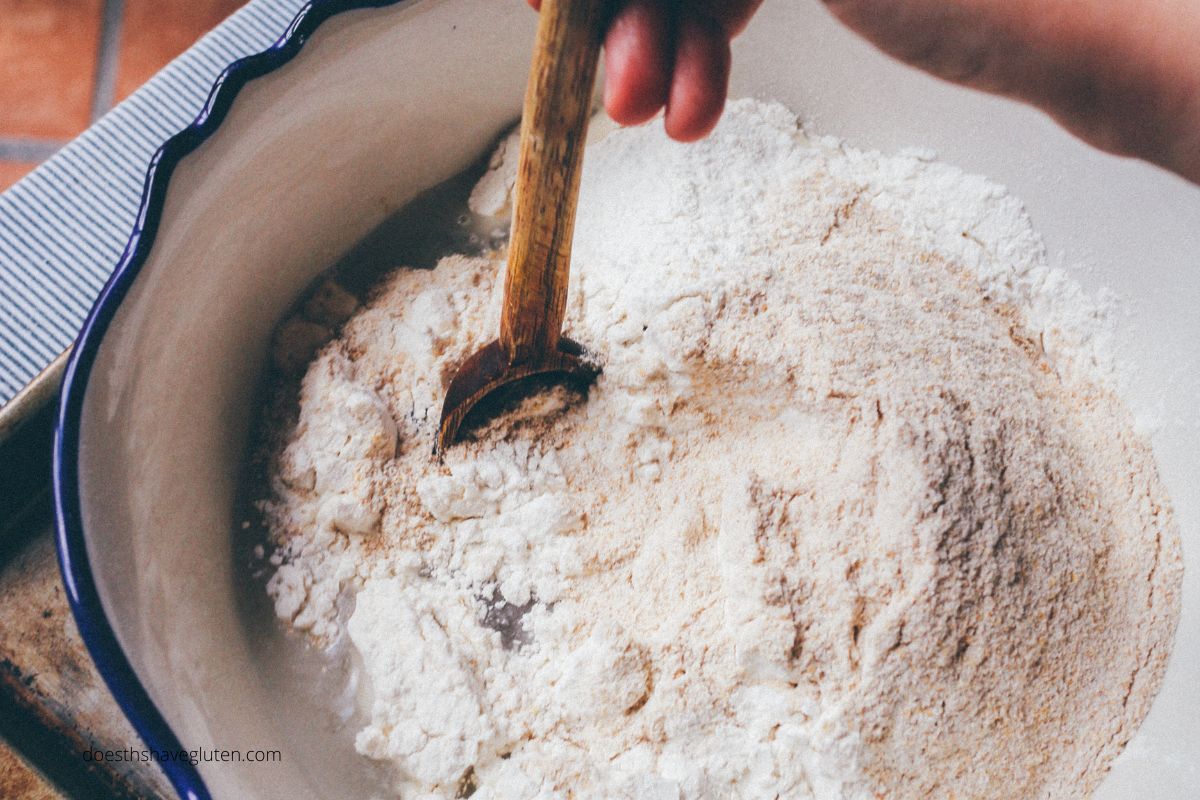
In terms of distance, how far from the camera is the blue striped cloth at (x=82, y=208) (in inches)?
22.0

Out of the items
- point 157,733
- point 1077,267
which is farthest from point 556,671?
point 1077,267

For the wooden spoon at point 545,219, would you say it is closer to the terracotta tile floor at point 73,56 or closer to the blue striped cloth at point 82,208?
the blue striped cloth at point 82,208

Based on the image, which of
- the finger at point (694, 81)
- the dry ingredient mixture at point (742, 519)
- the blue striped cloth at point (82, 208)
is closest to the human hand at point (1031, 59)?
the finger at point (694, 81)

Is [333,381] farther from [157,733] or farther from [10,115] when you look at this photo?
[10,115]

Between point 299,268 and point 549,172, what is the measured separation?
243 mm

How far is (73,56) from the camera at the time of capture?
97 cm

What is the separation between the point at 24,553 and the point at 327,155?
32cm

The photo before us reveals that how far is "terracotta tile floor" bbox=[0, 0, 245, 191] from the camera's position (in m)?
0.96

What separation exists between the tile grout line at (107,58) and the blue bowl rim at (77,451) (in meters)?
0.63

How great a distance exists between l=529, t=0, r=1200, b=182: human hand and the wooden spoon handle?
0.16 feet

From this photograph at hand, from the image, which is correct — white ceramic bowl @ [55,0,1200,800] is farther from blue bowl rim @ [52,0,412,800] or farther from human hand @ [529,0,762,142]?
human hand @ [529,0,762,142]

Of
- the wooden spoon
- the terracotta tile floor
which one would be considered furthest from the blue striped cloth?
the terracotta tile floor

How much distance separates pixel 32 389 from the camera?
52 centimetres

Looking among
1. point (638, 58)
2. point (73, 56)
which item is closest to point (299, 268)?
point (638, 58)
